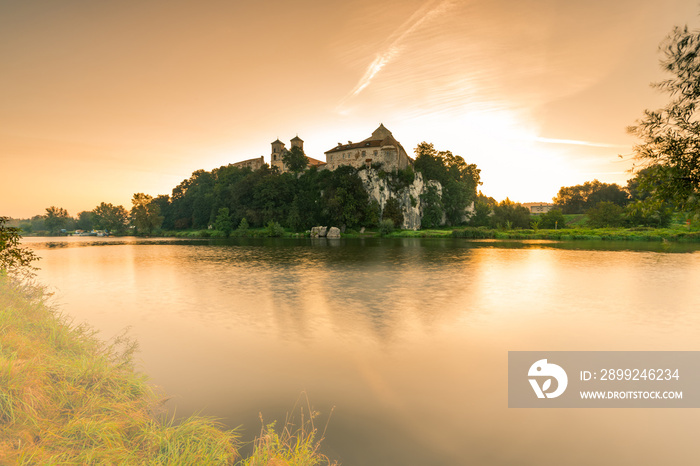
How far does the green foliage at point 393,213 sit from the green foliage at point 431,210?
10.4 metres

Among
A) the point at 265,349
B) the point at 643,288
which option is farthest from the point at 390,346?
the point at 643,288

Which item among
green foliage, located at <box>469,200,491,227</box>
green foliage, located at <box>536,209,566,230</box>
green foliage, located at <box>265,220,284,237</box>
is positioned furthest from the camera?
green foliage, located at <box>469,200,491,227</box>

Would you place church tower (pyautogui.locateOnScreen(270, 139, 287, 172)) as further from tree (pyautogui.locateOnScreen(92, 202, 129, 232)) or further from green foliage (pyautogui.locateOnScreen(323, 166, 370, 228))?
tree (pyautogui.locateOnScreen(92, 202, 129, 232))

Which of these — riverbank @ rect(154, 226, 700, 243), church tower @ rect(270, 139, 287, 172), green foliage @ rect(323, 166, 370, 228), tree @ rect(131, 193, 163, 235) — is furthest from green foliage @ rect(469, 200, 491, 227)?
tree @ rect(131, 193, 163, 235)

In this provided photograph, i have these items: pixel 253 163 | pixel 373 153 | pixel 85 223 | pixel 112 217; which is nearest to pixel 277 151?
pixel 253 163

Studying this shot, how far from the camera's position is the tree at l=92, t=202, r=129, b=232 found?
123 meters

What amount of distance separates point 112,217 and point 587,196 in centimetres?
17250

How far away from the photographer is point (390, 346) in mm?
9852

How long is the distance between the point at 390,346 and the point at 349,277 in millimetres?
12478

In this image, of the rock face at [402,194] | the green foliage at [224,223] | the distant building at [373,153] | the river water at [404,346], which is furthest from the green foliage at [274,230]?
the river water at [404,346]

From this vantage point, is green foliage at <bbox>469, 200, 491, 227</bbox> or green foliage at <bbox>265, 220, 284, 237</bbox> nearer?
green foliage at <bbox>265, 220, 284, 237</bbox>

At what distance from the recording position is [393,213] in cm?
8412

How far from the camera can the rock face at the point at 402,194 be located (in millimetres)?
85750

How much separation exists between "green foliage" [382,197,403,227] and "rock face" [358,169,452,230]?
1.20 metres
